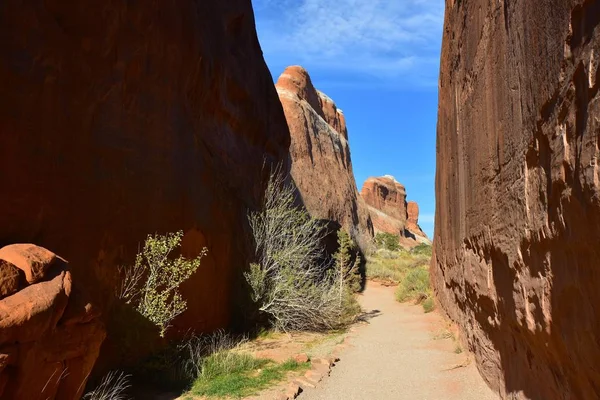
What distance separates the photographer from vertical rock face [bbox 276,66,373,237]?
41438 millimetres

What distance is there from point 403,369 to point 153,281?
13.2ft

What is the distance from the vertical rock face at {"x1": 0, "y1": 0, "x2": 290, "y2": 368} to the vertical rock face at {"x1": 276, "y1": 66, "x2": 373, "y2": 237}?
27.3 m

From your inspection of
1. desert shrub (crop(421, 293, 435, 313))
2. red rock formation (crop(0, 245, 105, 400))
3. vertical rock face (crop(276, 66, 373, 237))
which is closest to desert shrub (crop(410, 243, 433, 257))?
vertical rock face (crop(276, 66, 373, 237))

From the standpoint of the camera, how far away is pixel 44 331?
14.4ft

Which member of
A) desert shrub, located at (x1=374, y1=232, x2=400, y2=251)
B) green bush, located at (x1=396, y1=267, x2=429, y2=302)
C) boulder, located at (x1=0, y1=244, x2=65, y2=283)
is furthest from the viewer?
desert shrub, located at (x1=374, y1=232, x2=400, y2=251)

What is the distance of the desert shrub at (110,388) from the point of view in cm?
550

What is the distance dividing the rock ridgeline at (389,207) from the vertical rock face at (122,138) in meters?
58.7

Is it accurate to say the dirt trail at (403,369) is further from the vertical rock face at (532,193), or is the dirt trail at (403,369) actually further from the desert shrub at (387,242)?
the desert shrub at (387,242)

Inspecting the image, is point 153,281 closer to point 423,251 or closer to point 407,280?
point 407,280

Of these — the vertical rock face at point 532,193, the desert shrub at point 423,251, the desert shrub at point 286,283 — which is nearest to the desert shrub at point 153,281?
the desert shrub at point 286,283

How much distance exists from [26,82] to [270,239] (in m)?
7.19

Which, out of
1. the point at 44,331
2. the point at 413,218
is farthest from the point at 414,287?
the point at 413,218

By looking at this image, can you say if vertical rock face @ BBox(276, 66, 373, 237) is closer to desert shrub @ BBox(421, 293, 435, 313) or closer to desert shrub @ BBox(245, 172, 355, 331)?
desert shrub @ BBox(421, 293, 435, 313)

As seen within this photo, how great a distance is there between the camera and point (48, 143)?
5.67 meters
